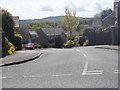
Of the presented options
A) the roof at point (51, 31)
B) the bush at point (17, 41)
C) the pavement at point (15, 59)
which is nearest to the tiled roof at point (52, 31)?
the roof at point (51, 31)

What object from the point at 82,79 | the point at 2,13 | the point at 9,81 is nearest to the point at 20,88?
the point at 9,81

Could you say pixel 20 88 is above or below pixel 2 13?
below

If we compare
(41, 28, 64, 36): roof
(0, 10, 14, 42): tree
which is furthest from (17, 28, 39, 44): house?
(0, 10, 14, 42): tree

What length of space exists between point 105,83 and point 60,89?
70.4 inches

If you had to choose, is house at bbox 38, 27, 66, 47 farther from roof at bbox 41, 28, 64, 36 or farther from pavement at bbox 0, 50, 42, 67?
pavement at bbox 0, 50, 42, 67

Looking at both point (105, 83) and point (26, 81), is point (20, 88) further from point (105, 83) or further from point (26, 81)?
point (105, 83)

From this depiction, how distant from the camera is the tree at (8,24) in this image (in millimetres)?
42750

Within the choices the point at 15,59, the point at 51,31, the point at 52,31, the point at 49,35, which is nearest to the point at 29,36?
the point at 51,31

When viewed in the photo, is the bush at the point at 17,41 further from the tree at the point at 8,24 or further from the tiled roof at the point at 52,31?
the tiled roof at the point at 52,31

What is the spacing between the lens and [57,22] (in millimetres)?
176250

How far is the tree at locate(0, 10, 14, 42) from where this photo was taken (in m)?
42.8

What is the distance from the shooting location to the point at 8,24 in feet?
142

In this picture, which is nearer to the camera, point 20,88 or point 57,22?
point 20,88

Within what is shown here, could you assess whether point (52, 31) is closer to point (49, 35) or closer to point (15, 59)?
point (49, 35)
